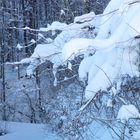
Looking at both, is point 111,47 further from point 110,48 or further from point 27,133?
point 27,133

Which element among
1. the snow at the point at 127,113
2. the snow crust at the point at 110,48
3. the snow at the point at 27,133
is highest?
the snow crust at the point at 110,48

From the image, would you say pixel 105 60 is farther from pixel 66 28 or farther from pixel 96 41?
pixel 66 28

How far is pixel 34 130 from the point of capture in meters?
14.7

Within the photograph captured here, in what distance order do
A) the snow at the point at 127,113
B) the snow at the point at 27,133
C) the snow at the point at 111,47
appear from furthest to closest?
the snow at the point at 27,133 → the snow at the point at 127,113 → the snow at the point at 111,47

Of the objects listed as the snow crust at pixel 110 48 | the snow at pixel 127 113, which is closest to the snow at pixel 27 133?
the snow at pixel 127 113

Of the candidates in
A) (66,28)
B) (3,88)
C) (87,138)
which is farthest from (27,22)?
(66,28)

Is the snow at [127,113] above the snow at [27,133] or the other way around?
above

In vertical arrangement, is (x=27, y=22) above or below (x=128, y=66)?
above

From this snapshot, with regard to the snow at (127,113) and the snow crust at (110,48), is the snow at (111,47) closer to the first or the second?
the snow crust at (110,48)

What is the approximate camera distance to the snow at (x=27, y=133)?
13703 millimetres

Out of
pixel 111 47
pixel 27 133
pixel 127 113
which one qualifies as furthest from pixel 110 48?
pixel 27 133

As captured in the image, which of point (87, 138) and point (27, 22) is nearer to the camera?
point (87, 138)

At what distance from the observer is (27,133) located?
14.5 meters

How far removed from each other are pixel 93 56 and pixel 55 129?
914 cm
